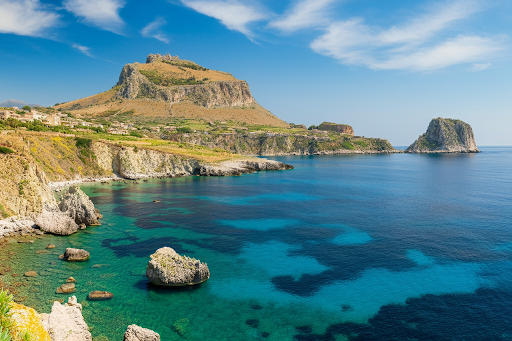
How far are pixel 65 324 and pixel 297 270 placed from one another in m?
21.7

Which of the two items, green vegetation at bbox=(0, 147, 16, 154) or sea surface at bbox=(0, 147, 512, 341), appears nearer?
sea surface at bbox=(0, 147, 512, 341)

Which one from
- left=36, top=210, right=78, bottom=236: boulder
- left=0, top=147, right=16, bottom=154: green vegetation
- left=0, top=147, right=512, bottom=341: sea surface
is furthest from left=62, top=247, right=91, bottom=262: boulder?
left=0, top=147, right=16, bottom=154: green vegetation

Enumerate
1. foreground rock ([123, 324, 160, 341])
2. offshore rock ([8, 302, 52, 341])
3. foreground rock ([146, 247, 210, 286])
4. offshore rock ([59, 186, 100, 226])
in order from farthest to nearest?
offshore rock ([59, 186, 100, 226])
foreground rock ([146, 247, 210, 286])
foreground rock ([123, 324, 160, 341])
offshore rock ([8, 302, 52, 341])

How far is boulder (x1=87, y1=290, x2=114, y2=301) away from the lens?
2551 centimetres

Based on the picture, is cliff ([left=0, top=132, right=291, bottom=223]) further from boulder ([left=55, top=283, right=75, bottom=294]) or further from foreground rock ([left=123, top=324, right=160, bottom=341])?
foreground rock ([left=123, top=324, right=160, bottom=341])

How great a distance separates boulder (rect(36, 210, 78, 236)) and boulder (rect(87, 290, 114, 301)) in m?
20.8

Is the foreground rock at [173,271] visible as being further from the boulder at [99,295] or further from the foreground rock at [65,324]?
the foreground rock at [65,324]

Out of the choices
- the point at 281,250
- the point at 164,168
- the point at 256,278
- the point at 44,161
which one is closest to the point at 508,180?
the point at 281,250

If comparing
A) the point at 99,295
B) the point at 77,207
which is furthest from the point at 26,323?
the point at 77,207

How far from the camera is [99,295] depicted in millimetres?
25828

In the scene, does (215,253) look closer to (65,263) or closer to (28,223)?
(65,263)

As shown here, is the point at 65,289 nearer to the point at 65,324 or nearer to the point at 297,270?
the point at 65,324

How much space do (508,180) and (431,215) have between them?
69494 millimetres

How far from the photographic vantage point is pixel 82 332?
18.7 metres
